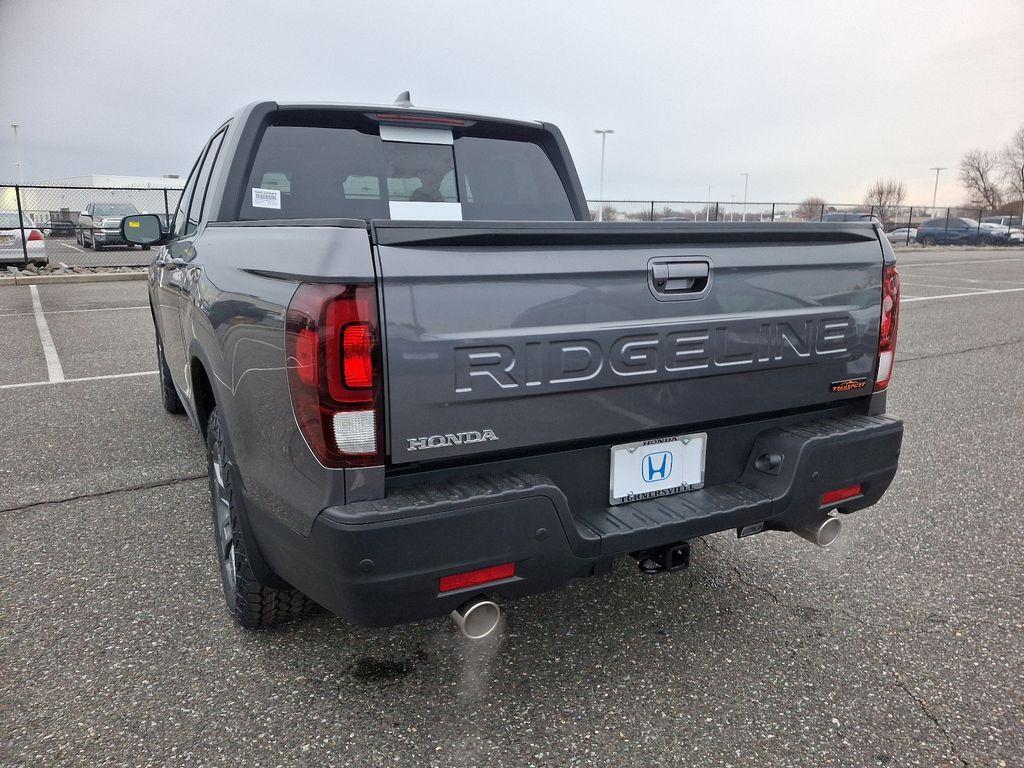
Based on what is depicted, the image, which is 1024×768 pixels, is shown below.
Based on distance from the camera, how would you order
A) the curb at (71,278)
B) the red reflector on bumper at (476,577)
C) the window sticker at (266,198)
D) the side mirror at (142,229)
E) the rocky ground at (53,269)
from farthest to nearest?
1. the rocky ground at (53,269)
2. the curb at (71,278)
3. the side mirror at (142,229)
4. the window sticker at (266,198)
5. the red reflector on bumper at (476,577)

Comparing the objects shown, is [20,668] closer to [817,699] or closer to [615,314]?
[615,314]

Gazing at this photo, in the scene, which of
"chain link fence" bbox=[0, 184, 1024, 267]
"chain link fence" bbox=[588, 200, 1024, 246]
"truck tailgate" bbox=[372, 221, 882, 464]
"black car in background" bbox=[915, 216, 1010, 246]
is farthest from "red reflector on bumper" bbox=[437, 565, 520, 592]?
"black car in background" bbox=[915, 216, 1010, 246]

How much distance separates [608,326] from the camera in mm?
2145

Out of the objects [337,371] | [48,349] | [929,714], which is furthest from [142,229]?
[48,349]

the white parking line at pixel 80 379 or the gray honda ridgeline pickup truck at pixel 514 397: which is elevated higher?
the gray honda ridgeline pickup truck at pixel 514 397

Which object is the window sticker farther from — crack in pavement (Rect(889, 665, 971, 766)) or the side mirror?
crack in pavement (Rect(889, 665, 971, 766))

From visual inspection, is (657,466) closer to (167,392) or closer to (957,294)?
(167,392)

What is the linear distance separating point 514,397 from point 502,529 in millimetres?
355

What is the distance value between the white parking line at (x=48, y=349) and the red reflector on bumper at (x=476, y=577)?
19.9 ft

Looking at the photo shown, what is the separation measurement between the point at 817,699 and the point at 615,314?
1.41 m

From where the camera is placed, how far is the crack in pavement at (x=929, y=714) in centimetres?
215

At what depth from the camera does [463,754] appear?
2.16 metres

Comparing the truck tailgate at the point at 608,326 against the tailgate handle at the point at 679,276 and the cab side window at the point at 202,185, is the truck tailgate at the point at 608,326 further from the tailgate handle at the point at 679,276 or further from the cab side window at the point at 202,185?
the cab side window at the point at 202,185

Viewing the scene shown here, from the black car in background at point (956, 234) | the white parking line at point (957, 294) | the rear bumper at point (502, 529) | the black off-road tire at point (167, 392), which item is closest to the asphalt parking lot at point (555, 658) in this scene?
the rear bumper at point (502, 529)
